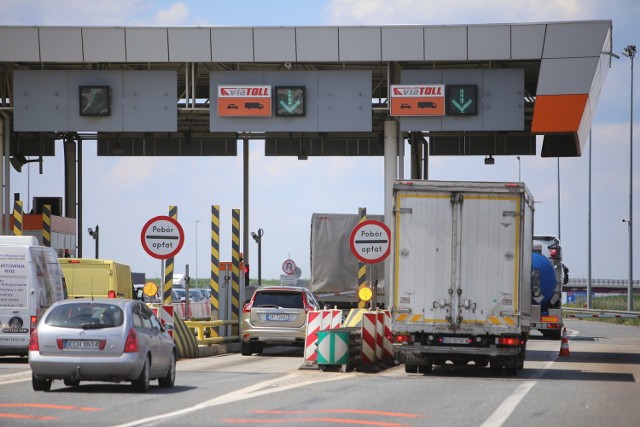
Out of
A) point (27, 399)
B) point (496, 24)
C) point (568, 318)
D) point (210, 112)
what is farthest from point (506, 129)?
point (568, 318)

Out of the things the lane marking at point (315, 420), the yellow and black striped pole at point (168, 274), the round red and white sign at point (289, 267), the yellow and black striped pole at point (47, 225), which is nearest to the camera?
the lane marking at point (315, 420)

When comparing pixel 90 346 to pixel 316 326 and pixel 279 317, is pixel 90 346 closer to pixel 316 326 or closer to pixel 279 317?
pixel 316 326

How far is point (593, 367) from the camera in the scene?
26969 millimetres

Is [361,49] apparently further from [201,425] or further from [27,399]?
[201,425]

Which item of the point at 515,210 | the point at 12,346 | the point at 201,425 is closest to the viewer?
the point at 201,425

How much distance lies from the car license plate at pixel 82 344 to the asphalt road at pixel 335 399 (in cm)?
60

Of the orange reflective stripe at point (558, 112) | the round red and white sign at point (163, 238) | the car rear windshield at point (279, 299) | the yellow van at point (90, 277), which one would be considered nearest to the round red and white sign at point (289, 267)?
the orange reflective stripe at point (558, 112)

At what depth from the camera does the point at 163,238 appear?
89.1 ft

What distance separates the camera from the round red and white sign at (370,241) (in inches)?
1024

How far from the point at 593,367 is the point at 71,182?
24.8m

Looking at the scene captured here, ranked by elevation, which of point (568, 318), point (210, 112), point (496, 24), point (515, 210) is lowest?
point (568, 318)

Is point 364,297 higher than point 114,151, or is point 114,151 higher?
point 114,151

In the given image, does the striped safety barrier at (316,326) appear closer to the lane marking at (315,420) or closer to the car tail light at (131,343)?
the car tail light at (131,343)

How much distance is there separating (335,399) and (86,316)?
144 inches
